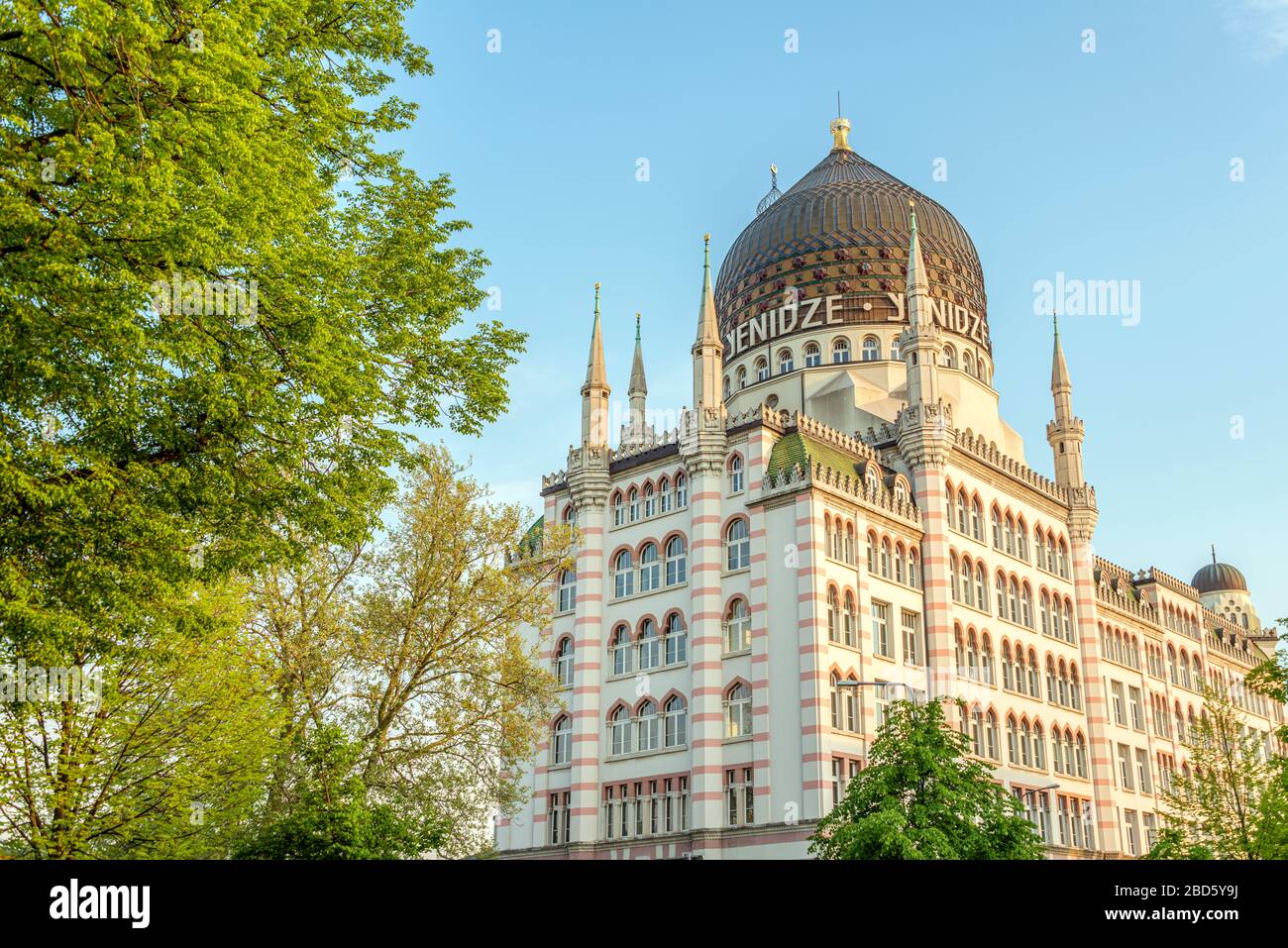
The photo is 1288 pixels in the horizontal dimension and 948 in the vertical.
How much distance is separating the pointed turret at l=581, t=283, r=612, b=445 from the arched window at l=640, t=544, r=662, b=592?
5.67 m

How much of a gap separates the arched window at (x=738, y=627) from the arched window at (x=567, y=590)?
779 cm

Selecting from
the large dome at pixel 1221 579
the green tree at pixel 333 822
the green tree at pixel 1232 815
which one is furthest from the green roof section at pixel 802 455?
the large dome at pixel 1221 579

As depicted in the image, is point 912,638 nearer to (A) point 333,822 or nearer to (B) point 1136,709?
(B) point 1136,709

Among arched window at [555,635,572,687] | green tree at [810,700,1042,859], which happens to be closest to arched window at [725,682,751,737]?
arched window at [555,635,572,687]

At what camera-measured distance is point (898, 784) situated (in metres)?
31.9

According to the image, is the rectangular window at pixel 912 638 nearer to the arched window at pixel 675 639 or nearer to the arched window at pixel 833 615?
the arched window at pixel 833 615

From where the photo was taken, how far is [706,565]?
161ft

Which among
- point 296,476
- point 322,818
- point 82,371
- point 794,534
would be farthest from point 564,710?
point 82,371

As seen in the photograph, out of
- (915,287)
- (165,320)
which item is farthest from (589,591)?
(165,320)

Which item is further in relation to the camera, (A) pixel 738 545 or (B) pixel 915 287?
(B) pixel 915 287

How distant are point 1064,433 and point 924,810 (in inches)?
1546

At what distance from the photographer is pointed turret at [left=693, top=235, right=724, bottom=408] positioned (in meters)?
52.2
